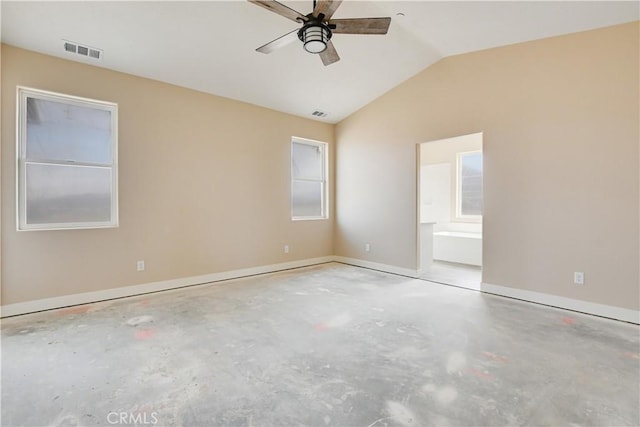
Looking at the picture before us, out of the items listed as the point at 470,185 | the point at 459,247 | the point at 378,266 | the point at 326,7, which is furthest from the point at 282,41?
the point at 470,185

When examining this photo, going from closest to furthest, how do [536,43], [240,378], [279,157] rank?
[240,378] < [536,43] < [279,157]

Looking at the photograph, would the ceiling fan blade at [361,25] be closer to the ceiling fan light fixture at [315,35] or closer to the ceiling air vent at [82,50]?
the ceiling fan light fixture at [315,35]

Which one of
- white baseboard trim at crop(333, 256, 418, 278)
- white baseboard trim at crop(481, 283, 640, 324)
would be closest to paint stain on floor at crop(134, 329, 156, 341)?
white baseboard trim at crop(333, 256, 418, 278)

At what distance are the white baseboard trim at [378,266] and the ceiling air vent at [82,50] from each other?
4.77 meters

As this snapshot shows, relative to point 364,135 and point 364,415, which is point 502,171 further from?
point 364,415

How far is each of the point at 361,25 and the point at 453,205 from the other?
513 centimetres

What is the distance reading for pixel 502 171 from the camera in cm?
388

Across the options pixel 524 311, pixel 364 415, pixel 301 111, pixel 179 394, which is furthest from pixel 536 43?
pixel 179 394

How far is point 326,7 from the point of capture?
222cm

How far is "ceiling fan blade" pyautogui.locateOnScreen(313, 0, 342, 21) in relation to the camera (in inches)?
85.1

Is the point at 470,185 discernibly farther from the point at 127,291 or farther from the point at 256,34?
the point at 127,291

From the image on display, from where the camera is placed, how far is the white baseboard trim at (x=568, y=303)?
9.97 ft

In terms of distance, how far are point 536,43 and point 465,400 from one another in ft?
12.9

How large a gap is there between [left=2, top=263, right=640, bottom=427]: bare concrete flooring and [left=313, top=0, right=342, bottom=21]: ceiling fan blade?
2622 mm
